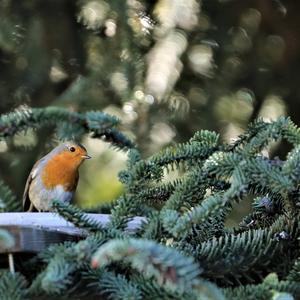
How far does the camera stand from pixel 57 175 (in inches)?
90.0

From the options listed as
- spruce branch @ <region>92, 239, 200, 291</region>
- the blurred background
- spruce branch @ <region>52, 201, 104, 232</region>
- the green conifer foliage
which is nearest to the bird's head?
the blurred background

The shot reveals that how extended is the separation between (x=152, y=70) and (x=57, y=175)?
480 millimetres

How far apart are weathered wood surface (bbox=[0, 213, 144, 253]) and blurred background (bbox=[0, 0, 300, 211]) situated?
127 cm

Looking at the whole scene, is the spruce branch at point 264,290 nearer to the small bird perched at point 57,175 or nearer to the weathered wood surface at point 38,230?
the weathered wood surface at point 38,230

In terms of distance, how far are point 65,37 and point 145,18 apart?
33 centimetres

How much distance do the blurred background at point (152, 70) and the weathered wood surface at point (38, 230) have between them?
4.18ft

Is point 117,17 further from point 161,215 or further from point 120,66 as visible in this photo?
point 161,215

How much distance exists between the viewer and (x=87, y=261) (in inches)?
34.6

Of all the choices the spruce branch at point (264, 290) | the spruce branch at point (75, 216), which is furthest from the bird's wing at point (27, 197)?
the spruce branch at point (264, 290)

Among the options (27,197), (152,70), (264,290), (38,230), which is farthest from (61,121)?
(152,70)

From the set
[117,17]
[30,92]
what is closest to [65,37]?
[30,92]

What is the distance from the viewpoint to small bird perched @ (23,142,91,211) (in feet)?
7.13

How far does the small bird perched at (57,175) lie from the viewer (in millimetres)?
2174

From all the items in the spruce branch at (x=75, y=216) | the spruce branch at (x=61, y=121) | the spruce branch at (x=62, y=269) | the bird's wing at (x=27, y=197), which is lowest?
the bird's wing at (x=27, y=197)
